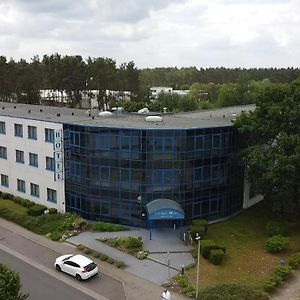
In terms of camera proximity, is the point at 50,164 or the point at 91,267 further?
the point at 50,164

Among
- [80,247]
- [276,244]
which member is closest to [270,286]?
[276,244]

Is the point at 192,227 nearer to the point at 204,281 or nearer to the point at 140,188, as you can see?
the point at 140,188

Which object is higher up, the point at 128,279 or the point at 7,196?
the point at 7,196

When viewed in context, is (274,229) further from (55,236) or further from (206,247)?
(55,236)

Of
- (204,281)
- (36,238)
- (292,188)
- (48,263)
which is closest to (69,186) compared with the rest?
(36,238)

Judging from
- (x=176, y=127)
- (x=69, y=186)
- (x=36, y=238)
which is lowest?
(x=36, y=238)

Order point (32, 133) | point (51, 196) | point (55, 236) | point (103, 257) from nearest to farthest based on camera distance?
point (103, 257), point (55, 236), point (51, 196), point (32, 133)
